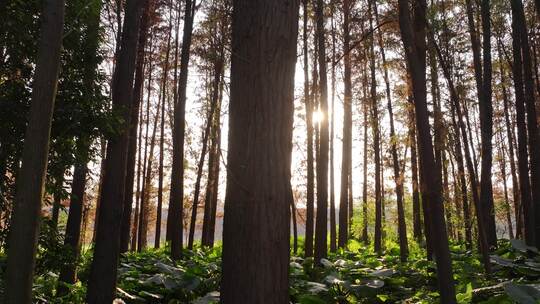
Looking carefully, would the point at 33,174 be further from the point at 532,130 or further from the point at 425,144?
the point at 532,130

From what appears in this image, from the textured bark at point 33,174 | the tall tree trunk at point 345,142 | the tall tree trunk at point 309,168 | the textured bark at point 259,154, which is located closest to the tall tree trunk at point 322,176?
the tall tree trunk at point 309,168

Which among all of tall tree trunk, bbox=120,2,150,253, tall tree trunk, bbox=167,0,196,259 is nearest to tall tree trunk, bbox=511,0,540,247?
tall tree trunk, bbox=167,0,196,259

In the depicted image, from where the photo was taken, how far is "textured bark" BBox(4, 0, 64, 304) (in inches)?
177

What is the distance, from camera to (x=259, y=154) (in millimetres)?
2363

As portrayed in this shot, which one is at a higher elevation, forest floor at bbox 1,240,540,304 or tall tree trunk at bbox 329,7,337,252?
tall tree trunk at bbox 329,7,337,252

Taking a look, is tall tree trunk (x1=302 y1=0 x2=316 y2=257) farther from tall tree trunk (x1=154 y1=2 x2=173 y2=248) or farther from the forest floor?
tall tree trunk (x1=154 y1=2 x2=173 y2=248)

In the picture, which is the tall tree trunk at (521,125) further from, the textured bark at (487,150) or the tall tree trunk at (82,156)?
the tall tree trunk at (82,156)

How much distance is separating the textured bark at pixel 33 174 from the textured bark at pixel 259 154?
10.3 feet

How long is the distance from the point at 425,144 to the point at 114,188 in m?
5.13

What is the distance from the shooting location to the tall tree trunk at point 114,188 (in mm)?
6895

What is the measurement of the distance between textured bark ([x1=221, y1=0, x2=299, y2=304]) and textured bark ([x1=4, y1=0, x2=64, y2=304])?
314cm

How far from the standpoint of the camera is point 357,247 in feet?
53.7

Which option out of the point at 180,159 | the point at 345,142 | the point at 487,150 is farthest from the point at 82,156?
the point at 345,142

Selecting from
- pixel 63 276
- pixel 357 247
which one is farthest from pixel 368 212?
pixel 63 276
